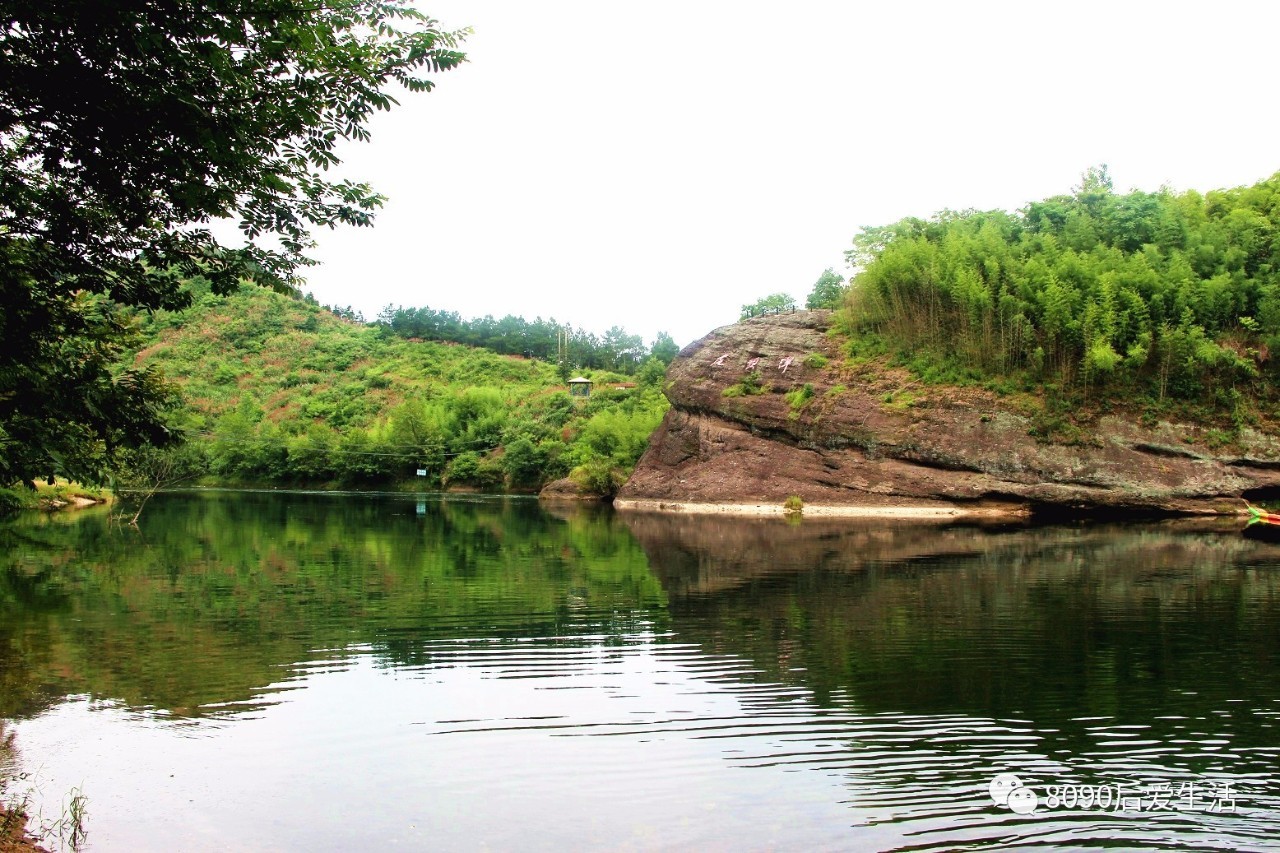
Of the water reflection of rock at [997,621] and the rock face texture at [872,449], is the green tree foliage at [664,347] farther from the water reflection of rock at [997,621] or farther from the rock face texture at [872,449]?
the water reflection of rock at [997,621]

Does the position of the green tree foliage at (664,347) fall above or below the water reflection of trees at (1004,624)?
above

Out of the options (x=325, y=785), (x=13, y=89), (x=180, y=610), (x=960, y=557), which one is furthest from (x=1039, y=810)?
(x=960, y=557)

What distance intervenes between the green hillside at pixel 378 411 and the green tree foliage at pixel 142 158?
65362 millimetres

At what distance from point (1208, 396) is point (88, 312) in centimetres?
5590

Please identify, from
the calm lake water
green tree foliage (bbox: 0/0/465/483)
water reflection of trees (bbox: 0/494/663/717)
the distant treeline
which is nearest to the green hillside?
the distant treeline

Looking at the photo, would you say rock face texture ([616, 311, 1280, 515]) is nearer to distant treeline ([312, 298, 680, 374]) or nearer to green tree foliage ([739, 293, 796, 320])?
green tree foliage ([739, 293, 796, 320])

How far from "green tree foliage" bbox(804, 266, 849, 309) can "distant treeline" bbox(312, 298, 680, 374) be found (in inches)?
2328

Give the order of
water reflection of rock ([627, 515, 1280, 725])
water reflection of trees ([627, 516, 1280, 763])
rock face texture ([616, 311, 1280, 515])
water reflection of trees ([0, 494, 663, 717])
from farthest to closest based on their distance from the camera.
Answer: rock face texture ([616, 311, 1280, 515]), water reflection of trees ([0, 494, 663, 717]), water reflection of rock ([627, 515, 1280, 725]), water reflection of trees ([627, 516, 1280, 763])

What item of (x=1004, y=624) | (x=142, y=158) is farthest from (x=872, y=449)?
(x=142, y=158)

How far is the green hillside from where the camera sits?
286 ft

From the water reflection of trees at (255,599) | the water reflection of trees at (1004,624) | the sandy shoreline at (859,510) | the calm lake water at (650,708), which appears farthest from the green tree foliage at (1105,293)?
the calm lake water at (650,708)

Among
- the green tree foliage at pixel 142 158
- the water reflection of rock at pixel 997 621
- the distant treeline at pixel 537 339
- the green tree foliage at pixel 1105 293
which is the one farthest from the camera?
the distant treeline at pixel 537 339

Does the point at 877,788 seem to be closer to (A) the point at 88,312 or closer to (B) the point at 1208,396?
(A) the point at 88,312

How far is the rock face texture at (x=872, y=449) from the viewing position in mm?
48625
